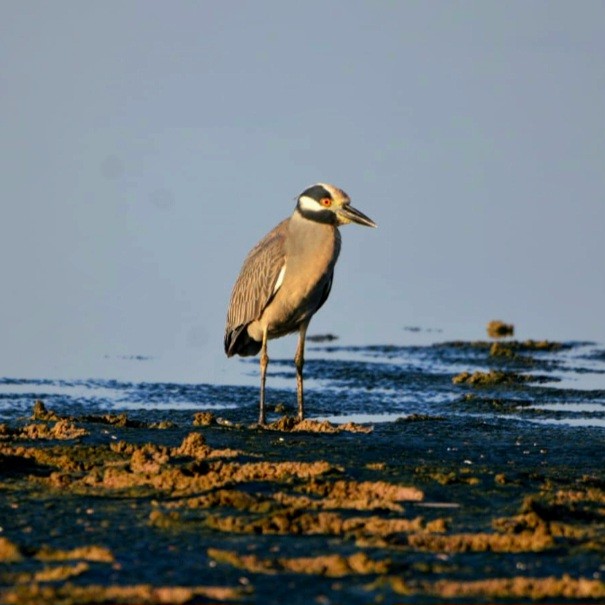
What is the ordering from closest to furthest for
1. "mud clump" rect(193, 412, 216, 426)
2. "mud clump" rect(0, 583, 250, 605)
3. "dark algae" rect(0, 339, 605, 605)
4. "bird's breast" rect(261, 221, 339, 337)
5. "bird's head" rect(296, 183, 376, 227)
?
"mud clump" rect(0, 583, 250, 605), "dark algae" rect(0, 339, 605, 605), "mud clump" rect(193, 412, 216, 426), "bird's breast" rect(261, 221, 339, 337), "bird's head" rect(296, 183, 376, 227)

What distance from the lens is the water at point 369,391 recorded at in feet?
52.5

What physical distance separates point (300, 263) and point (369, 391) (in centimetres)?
516

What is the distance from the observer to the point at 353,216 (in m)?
13.4

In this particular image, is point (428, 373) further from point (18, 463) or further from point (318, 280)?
point (18, 463)

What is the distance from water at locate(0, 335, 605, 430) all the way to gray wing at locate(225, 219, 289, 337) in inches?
50.7

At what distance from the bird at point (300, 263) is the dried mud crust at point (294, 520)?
2804mm

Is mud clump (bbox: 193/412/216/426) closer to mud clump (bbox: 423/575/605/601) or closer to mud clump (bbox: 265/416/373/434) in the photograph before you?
mud clump (bbox: 265/416/373/434)

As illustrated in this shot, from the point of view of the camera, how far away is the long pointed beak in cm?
1340

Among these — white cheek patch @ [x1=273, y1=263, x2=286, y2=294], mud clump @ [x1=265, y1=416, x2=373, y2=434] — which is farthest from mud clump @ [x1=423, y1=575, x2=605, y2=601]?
white cheek patch @ [x1=273, y1=263, x2=286, y2=294]

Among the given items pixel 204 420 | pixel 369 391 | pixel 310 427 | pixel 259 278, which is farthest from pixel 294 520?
pixel 369 391

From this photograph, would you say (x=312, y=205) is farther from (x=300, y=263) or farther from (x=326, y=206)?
(x=300, y=263)

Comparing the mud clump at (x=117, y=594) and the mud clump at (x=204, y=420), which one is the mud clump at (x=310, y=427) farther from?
the mud clump at (x=117, y=594)

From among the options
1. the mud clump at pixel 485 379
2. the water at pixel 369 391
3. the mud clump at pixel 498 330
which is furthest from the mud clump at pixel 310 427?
the mud clump at pixel 498 330

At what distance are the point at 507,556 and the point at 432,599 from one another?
3.19 feet
